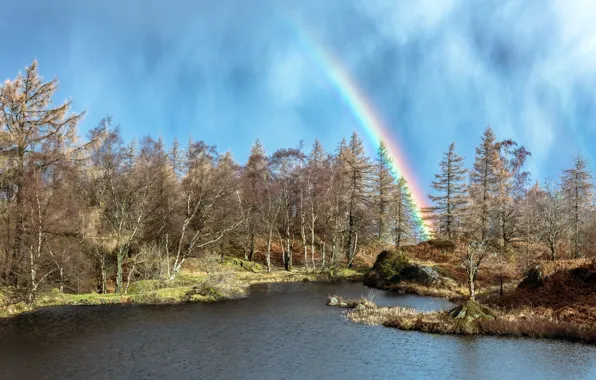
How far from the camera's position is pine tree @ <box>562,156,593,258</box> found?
58.4 meters

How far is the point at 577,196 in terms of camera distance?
62438mm

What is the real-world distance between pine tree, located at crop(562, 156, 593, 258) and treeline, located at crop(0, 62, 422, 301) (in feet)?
92.4

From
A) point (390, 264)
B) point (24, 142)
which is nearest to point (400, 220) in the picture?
point (390, 264)

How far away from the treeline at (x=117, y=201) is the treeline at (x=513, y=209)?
1841 centimetres

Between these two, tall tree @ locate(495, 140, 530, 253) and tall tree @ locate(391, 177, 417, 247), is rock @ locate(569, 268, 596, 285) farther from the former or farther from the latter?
tall tree @ locate(391, 177, 417, 247)

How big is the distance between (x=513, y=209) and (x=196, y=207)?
37758mm

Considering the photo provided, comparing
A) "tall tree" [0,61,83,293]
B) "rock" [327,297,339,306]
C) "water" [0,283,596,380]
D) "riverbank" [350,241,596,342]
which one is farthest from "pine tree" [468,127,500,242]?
"tall tree" [0,61,83,293]

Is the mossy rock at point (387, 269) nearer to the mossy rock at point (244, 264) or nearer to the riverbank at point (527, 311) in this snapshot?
the riverbank at point (527, 311)

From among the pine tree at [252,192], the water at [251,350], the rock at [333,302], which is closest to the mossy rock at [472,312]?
the water at [251,350]

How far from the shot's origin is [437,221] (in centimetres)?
8931

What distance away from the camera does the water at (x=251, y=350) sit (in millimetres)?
18484

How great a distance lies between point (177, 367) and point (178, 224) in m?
34.2

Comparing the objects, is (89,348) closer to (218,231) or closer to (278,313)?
(278,313)

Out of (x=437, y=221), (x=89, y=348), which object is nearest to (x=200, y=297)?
(x=89, y=348)
